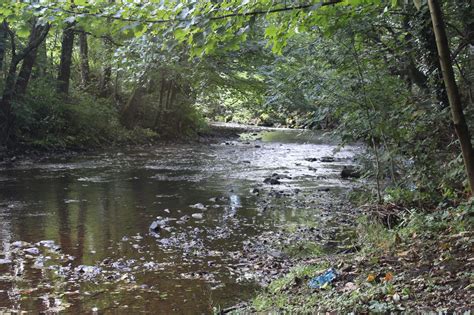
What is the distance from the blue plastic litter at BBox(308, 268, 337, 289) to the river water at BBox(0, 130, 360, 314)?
2.64 feet

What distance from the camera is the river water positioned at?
5145 mm

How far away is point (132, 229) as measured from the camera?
795cm

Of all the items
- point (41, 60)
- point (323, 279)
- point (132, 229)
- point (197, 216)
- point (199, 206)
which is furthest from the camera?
point (41, 60)

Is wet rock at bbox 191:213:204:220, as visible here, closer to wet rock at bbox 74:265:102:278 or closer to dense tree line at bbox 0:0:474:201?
dense tree line at bbox 0:0:474:201

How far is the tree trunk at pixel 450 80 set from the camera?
332 cm

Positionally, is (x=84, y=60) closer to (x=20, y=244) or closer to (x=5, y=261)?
(x=20, y=244)

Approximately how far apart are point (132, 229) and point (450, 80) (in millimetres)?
5826

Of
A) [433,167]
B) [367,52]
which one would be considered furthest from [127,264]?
[367,52]

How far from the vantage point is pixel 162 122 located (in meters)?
26.5

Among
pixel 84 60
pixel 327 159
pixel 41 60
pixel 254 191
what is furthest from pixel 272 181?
pixel 84 60

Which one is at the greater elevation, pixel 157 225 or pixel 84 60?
pixel 84 60

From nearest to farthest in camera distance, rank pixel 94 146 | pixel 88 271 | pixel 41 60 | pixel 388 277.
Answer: pixel 388 277
pixel 88 271
pixel 41 60
pixel 94 146

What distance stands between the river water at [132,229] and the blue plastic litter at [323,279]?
81 centimetres

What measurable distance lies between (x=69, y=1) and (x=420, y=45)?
504 centimetres
